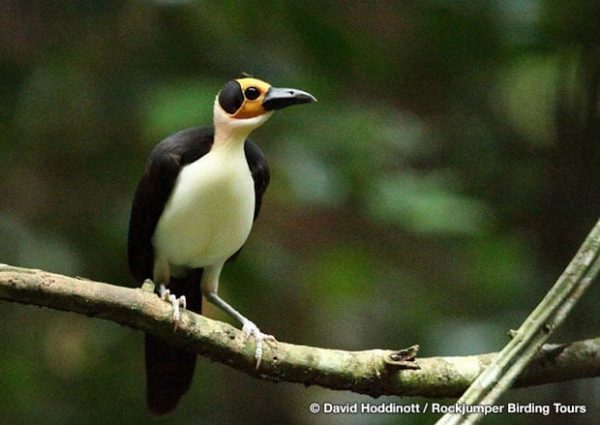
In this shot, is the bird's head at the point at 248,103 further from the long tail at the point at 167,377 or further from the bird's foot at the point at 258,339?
the long tail at the point at 167,377

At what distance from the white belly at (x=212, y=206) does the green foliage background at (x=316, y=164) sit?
2.17 feet

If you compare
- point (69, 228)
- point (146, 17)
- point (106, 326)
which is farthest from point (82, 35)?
point (106, 326)

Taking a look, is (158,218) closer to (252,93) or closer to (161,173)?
(161,173)

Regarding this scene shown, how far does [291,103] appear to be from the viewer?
2807 millimetres

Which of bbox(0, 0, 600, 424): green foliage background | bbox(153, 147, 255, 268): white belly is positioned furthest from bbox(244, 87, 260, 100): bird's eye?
bbox(0, 0, 600, 424): green foliage background

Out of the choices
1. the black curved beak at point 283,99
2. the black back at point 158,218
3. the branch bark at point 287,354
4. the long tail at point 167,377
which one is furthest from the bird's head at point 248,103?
the long tail at point 167,377

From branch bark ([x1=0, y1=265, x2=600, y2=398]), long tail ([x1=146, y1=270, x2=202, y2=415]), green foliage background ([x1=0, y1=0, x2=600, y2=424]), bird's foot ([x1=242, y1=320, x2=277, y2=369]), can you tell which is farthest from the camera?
green foliage background ([x1=0, y1=0, x2=600, y2=424])

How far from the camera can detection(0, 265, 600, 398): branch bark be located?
248 cm

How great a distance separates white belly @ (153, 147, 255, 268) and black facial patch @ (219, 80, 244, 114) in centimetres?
12

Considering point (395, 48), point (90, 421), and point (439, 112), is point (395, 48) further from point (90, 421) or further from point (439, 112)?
point (90, 421)

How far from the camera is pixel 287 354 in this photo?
2.77 metres

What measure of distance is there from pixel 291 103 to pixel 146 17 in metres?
1.57

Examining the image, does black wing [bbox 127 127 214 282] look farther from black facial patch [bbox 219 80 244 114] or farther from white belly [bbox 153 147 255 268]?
black facial patch [bbox 219 80 244 114]

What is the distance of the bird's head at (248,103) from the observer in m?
2.82
